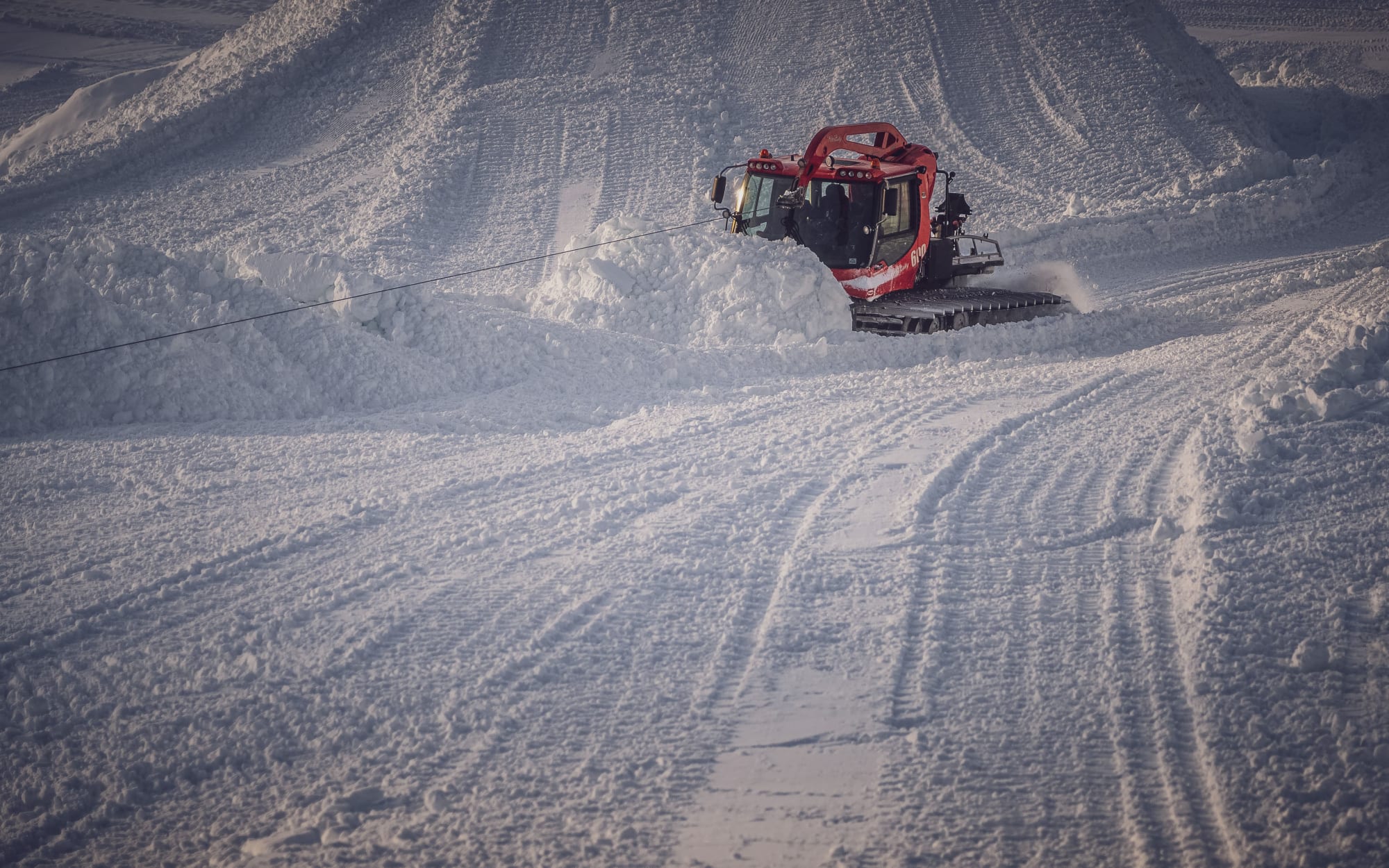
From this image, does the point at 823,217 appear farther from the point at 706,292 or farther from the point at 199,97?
the point at 199,97

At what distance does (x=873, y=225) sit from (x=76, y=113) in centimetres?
Result: 1573

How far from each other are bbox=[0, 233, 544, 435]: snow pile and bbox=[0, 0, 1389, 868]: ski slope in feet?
0.11

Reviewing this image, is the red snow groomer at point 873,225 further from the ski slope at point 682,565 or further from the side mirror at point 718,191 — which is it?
the ski slope at point 682,565

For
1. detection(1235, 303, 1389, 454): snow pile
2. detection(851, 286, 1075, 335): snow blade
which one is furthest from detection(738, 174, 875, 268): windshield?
detection(1235, 303, 1389, 454): snow pile

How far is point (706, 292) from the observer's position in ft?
31.1

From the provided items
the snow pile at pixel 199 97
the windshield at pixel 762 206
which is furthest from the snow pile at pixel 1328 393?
the snow pile at pixel 199 97

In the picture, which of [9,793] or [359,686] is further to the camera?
[359,686]

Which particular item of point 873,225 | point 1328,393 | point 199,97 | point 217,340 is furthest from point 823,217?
point 199,97

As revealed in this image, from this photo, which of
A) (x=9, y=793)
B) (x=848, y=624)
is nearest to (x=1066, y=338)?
(x=848, y=624)

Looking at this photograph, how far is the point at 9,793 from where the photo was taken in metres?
3.55

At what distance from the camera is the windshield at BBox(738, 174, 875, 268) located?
32.9ft

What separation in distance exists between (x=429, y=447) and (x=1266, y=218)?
12.9 metres

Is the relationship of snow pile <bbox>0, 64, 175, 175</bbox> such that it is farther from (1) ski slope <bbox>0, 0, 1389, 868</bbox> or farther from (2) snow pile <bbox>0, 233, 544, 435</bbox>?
(2) snow pile <bbox>0, 233, 544, 435</bbox>

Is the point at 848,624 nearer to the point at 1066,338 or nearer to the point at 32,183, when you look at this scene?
the point at 1066,338
